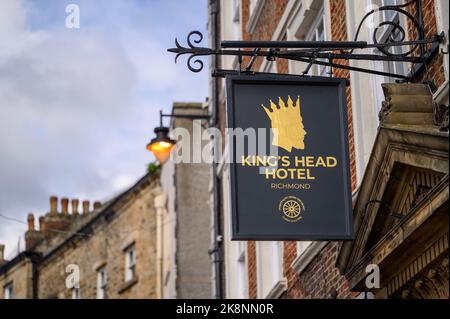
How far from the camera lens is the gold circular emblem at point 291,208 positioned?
32.5 ft

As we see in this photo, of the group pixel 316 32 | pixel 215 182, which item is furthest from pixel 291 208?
pixel 215 182

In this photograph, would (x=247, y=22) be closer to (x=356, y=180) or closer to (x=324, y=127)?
(x=356, y=180)

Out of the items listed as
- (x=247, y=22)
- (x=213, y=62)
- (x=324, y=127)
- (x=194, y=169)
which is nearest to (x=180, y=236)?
(x=194, y=169)

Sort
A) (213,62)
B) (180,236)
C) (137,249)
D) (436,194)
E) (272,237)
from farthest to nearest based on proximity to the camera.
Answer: (137,249) < (180,236) < (213,62) < (272,237) < (436,194)

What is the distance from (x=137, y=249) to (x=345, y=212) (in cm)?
2307

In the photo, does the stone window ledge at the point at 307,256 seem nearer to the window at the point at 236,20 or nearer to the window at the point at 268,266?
the window at the point at 268,266

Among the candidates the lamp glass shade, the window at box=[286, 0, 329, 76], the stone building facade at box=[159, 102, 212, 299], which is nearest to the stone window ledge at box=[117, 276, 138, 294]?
the stone building facade at box=[159, 102, 212, 299]

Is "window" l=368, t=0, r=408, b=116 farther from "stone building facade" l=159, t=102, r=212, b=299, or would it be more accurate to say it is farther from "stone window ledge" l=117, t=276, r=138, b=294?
"stone window ledge" l=117, t=276, r=138, b=294

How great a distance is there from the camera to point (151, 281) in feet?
104

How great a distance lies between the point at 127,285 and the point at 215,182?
10.4 metres

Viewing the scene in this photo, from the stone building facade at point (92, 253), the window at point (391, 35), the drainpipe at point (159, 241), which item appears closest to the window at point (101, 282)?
the stone building facade at point (92, 253)

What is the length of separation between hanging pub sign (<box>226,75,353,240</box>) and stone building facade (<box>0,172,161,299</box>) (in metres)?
18.7

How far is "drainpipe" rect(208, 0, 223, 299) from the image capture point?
2247 centimetres

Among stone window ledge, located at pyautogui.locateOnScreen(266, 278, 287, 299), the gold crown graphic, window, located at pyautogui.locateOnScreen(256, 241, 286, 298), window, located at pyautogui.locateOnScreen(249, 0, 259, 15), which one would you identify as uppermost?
window, located at pyautogui.locateOnScreen(249, 0, 259, 15)
